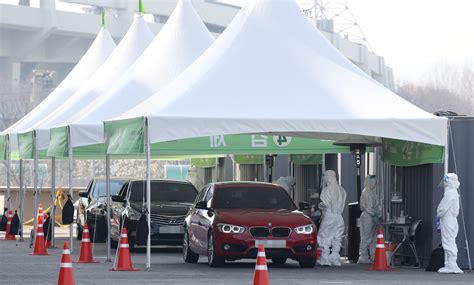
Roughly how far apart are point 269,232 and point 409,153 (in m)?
3.11

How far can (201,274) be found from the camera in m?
20.2

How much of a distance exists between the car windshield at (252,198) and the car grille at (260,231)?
140cm

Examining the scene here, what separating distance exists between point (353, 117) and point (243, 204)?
110 inches

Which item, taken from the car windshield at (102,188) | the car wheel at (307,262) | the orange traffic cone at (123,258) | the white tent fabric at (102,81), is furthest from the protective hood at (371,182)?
the car windshield at (102,188)

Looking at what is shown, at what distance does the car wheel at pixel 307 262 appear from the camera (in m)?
21.9

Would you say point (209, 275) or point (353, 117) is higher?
point (353, 117)

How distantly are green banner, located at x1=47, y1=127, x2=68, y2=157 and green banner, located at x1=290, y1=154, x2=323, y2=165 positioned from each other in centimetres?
582

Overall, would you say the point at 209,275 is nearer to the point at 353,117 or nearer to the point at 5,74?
the point at 353,117

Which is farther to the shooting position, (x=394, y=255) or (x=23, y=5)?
(x=23, y=5)

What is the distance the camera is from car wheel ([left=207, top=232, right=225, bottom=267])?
21.5 meters

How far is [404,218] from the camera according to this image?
2322 centimetres

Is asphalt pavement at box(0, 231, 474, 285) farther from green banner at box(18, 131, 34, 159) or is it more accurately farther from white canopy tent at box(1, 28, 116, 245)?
white canopy tent at box(1, 28, 116, 245)

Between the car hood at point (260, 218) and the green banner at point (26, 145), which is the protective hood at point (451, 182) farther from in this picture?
the green banner at point (26, 145)

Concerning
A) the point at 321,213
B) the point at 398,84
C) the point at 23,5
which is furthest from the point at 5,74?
the point at 321,213
